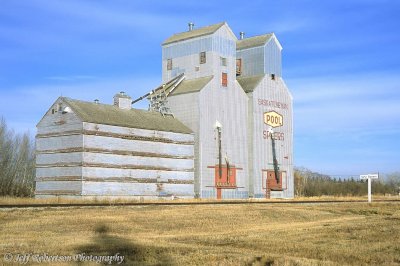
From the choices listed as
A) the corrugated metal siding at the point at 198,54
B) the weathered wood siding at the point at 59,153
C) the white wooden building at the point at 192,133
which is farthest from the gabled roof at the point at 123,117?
the corrugated metal siding at the point at 198,54

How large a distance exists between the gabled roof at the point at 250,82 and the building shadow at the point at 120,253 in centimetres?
4295

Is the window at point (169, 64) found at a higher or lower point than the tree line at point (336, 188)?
higher

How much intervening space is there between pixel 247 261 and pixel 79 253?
4.78m

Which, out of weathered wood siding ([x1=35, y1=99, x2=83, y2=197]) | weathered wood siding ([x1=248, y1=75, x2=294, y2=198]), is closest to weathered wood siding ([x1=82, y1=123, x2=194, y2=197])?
weathered wood siding ([x1=35, y1=99, x2=83, y2=197])

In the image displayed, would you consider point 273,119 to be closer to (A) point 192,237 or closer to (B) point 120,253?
(A) point 192,237

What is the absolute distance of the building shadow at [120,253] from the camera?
1423 cm

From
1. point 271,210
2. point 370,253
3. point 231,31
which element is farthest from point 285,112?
point 370,253

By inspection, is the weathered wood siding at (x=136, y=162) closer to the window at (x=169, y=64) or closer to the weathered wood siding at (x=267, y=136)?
the weathered wood siding at (x=267, y=136)

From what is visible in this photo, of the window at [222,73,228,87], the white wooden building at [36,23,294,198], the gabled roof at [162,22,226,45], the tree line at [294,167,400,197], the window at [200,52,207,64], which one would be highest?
the gabled roof at [162,22,226,45]

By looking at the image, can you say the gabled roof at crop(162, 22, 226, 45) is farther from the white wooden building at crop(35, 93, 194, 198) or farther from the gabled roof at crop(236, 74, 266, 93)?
the white wooden building at crop(35, 93, 194, 198)

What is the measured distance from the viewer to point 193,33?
2418 inches

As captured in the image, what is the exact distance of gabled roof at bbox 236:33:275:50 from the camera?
6425 cm

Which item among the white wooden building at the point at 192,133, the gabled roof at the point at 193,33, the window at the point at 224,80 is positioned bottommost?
the white wooden building at the point at 192,133

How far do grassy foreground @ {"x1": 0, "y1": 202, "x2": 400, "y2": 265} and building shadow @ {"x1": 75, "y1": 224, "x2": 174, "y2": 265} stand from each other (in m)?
0.03
